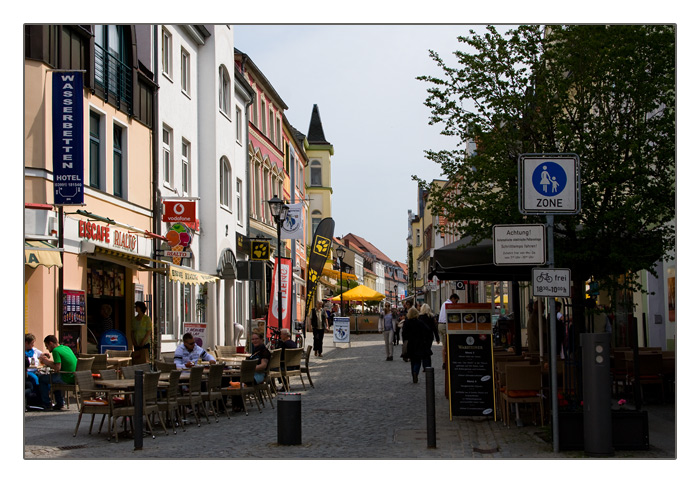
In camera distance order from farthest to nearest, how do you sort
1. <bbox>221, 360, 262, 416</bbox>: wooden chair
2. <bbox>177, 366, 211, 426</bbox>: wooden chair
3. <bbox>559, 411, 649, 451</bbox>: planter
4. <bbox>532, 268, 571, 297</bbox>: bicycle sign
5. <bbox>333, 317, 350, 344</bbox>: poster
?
<bbox>333, 317, 350, 344</bbox>: poster < <bbox>221, 360, 262, 416</bbox>: wooden chair < <bbox>177, 366, 211, 426</bbox>: wooden chair < <bbox>559, 411, 649, 451</bbox>: planter < <bbox>532, 268, 571, 297</bbox>: bicycle sign

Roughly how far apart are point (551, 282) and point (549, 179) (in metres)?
1.11

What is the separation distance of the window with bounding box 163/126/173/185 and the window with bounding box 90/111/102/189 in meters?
5.04

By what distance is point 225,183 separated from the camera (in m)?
32.2

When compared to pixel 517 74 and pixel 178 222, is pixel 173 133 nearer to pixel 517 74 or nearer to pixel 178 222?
pixel 178 222

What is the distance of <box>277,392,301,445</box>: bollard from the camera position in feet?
36.4

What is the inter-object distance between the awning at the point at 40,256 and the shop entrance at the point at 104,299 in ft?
15.7

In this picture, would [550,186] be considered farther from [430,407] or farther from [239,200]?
[239,200]

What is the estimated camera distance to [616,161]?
13.2 m

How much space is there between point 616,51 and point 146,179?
13.1 m

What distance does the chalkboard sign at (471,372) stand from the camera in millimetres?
13352

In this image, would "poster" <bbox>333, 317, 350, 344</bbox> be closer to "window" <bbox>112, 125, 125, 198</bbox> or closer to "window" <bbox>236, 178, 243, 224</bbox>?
"window" <bbox>236, 178, 243, 224</bbox>

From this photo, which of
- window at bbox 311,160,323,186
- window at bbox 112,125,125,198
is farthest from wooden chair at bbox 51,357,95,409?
window at bbox 311,160,323,186

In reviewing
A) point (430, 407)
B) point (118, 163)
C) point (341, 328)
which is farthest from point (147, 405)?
point (341, 328)

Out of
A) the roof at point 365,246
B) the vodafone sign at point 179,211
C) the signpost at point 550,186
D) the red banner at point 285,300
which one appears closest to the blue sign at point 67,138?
the vodafone sign at point 179,211
